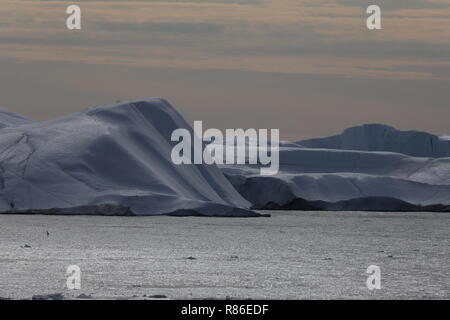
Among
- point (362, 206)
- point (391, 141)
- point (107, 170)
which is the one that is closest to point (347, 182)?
point (362, 206)

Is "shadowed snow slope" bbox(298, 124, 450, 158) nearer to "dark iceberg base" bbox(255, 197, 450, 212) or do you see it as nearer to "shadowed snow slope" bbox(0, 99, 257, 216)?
"dark iceberg base" bbox(255, 197, 450, 212)

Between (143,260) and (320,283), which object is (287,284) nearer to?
(320,283)

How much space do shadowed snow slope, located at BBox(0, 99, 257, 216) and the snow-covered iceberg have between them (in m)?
26.2

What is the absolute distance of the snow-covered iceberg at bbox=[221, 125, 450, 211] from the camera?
129250 millimetres

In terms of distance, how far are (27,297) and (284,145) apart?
153 meters

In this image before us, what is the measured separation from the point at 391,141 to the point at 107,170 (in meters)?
93.5

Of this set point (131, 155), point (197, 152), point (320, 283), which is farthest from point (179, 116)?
point (320, 283)

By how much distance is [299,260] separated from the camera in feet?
157

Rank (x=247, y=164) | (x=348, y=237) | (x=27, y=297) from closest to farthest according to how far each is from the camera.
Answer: (x=27, y=297) < (x=348, y=237) < (x=247, y=164)

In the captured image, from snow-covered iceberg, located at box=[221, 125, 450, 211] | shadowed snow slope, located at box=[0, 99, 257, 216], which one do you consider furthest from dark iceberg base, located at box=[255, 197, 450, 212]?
shadowed snow slope, located at box=[0, 99, 257, 216]

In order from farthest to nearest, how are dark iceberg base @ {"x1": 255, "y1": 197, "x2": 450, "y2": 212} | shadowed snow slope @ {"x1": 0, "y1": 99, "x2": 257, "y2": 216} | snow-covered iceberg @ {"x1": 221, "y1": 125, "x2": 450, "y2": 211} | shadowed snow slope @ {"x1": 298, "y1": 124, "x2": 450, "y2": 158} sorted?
shadowed snow slope @ {"x1": 298, "y1": 124, "x2": 450, "y2": 158} < dark iceberg base @ {"x1": 255, "y1": 197, "x2": 450, "y2": 212} < snow-covered iceberg @ {"x1": 221, "y1": 125, "x2": 450, "y2": 211} < shadowed snow slope @ {"x1": 0, "y1": 99, "x2": 257, "y2": 216}

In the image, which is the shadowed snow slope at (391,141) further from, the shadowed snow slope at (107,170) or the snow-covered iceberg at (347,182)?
the shadowed snow slope at (107,170)

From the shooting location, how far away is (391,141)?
579 ft

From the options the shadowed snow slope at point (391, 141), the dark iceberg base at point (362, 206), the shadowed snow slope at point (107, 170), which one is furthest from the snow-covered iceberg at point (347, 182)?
the shadowed snow slope at point (107, 170)
